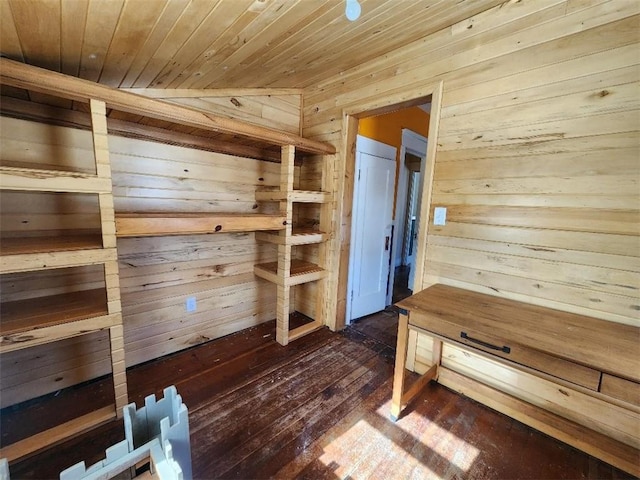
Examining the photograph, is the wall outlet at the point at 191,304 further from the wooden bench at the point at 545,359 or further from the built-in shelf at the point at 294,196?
the wooden bench at the point at 545,359

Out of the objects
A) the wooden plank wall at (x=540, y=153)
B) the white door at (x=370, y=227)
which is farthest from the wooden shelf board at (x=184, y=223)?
the wooden plank wall at (x=540, y=153)

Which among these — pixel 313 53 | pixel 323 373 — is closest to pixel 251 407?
pixel 323 373

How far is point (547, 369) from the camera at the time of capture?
1123mm

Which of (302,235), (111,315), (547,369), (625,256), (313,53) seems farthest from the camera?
(302,235)

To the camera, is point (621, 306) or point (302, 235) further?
point (302, 235)

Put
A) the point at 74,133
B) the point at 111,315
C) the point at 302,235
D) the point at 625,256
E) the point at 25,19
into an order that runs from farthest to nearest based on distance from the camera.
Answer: the point at 302,235 → the point at 74,133 → the point at 111,315 → the point at 625,256 → the point at 25,19

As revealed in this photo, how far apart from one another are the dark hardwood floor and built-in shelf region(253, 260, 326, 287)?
633 mm

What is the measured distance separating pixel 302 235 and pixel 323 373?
1125 millimetres

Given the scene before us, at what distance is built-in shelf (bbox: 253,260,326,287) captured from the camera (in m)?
2.32

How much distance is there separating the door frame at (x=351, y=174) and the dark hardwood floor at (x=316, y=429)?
67 centimetres

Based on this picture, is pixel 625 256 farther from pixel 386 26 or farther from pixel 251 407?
pixel 251 407

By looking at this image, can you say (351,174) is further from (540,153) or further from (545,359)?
(545,359)

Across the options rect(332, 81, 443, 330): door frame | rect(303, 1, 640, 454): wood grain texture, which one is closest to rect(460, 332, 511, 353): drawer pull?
rect(303, 1, 640, 454): wood grain texture

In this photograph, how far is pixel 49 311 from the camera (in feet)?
4.69
